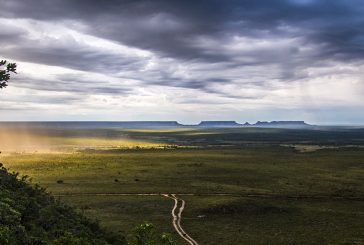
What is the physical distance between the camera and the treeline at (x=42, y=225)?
18.5 meters

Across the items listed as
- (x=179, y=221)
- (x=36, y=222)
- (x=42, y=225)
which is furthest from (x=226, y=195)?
(x=36, y=222)

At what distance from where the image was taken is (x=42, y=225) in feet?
75.0

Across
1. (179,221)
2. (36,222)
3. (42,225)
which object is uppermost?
(36,222)

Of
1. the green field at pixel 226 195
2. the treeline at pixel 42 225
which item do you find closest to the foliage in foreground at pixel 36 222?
the treeline at pixel 42 225

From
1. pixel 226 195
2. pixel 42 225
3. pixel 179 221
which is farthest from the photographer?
pixel 226 195

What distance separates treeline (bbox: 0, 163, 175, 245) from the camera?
1848 centimetres

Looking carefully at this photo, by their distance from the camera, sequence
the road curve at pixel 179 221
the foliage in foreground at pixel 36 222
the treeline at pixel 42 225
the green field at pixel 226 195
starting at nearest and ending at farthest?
the treeline at pixel 42 225
the foliage in foreground at pixel 36 222
the road curve at pixel 179 221
the green field at pixel 226 195

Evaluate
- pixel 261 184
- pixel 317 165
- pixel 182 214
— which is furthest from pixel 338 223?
pixel 317 165

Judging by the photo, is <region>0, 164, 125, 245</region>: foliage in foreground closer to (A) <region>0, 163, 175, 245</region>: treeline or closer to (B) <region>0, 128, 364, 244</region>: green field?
(A) <region>0, 163, 175, 245</region>: treeline

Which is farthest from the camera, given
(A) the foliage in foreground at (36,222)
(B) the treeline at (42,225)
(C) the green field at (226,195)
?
(C) the green field at (226,195)

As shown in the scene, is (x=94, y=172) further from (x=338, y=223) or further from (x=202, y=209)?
(x=338, y=223)

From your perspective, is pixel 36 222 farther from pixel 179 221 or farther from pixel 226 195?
pixel 226 195

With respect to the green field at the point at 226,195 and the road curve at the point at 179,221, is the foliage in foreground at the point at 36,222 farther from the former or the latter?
the green field at the point at 226,195

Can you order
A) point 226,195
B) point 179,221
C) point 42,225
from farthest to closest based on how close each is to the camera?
point 226,195, point 179,221, point 42,225
